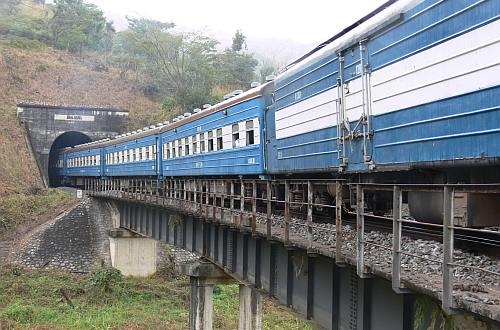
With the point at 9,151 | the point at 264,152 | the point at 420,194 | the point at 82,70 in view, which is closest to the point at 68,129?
the point at 9,151

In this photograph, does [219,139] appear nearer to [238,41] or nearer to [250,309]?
[250,309]

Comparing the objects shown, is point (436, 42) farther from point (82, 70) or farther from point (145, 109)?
point (82, 70)

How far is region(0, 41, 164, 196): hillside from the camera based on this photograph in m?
44.7

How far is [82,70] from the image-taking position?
6406 centimetres

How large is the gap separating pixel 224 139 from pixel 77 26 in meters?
68.6

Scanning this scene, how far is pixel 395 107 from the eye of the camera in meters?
8.16

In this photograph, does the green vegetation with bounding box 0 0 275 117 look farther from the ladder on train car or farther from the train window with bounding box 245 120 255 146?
the ladder on train car

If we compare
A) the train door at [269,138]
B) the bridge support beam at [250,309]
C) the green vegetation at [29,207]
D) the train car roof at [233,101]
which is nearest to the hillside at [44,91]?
the green vegetation at [29,207]

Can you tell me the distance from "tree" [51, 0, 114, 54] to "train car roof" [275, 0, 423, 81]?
70.3 meters

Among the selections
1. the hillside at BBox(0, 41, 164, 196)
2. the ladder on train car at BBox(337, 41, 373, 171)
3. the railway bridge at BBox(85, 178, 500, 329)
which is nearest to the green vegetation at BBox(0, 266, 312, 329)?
the railway bridge at BBox(85, 178, 500, 329)

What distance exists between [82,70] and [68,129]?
16.3 meters

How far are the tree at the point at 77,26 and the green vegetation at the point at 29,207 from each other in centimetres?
4283

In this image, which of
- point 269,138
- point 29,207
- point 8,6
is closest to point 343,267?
point 269,138

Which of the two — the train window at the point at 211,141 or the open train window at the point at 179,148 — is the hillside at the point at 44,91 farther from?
the train window at the point at 211,141
